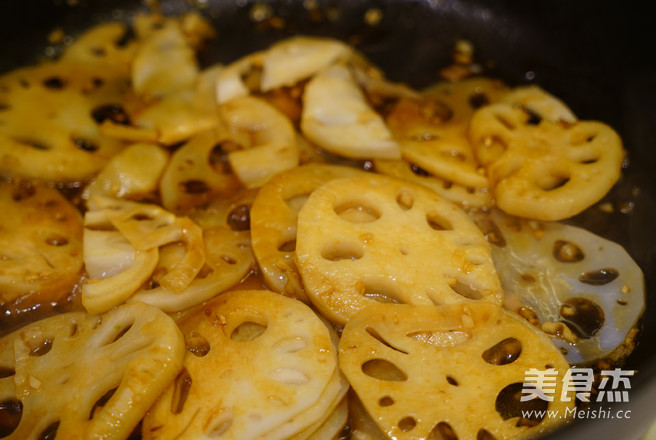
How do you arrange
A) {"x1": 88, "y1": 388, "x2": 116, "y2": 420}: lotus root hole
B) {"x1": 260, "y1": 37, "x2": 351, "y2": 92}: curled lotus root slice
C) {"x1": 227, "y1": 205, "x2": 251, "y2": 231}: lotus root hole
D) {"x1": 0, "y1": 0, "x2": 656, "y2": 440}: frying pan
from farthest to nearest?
1. {"x1": 260, "y1": 37, "x2": 351, "y2": 92}: curled lotus root slice
2. {"x1": 0, "y1": 0, "x2": 656, "y2": 440}: frying pan
3. {"x1": 227, "y1": 205, "x2": 251, "y2": 231}: lotus root hole
4. {"x1": 88, "y1": 388, "x2": 116, "y2": 420}: lotus root hole

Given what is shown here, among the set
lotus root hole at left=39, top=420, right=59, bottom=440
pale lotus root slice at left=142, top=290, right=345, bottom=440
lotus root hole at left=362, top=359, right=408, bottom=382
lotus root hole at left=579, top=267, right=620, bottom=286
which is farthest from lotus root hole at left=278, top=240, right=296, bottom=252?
lotus root hole at left=579, top=267, right=620, bottom=286

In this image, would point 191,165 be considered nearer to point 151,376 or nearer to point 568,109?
point 151,376

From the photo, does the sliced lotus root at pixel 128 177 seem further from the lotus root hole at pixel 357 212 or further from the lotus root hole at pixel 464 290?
the lotus root hole at pixel 464 290

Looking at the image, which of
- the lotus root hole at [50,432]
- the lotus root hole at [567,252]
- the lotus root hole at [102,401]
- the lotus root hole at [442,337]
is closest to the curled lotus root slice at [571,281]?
the lotus root hole at [567,252]

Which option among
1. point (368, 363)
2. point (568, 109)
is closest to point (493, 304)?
point (368, 363)

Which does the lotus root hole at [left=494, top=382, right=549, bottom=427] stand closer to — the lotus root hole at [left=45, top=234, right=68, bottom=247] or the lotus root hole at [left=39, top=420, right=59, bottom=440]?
the lotus root hole at [left=39, top=420, right=59, bottom=440]

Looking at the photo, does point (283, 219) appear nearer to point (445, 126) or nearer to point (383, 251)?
point (383, 251)
